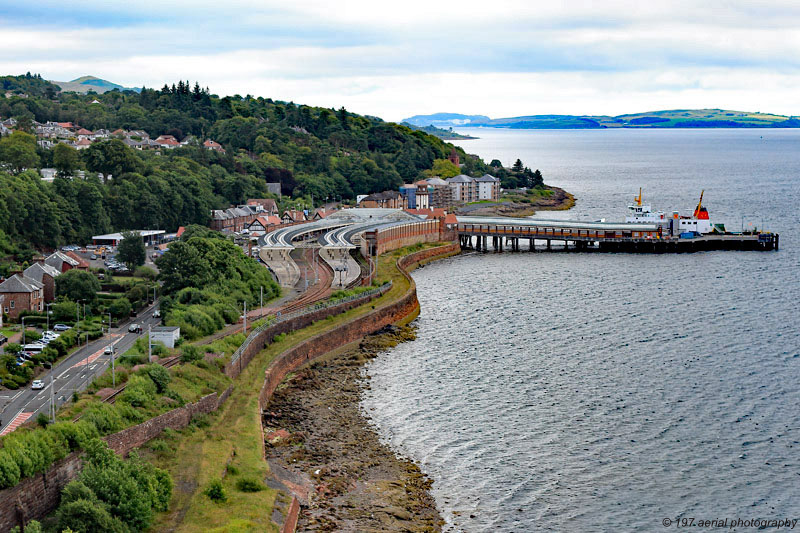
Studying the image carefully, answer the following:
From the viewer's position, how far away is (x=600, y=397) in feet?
150

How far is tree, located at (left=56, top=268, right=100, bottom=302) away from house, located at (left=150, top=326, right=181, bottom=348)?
47.1 ft

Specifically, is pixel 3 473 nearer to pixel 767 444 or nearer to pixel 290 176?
pixel 767 444

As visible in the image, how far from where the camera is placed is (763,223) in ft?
383

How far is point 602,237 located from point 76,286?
60.0 meters

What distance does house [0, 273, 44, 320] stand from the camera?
2212 inches

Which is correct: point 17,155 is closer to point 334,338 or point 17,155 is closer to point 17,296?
point 17,296

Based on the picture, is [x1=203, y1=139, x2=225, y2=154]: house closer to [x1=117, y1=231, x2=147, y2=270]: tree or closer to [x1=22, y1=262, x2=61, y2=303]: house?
[x1=117, y1=231, x2=147, y2=270]: tree

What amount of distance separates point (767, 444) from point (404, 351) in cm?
2309

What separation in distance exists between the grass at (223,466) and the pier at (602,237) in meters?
62.5

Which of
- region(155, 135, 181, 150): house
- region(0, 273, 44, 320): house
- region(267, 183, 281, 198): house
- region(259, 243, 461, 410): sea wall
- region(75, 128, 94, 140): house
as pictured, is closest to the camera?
region(259, 243, 461, 410): sea wall

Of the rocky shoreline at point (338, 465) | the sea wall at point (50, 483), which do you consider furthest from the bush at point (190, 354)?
the sea wall at point (50, 483)

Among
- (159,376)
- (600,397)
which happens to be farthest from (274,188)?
(159,376)

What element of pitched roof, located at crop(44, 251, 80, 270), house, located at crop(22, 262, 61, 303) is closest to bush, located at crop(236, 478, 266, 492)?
house, located at crop(22, 262, 61, 303)

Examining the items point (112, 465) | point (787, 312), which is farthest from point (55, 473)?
point (787, 312)
